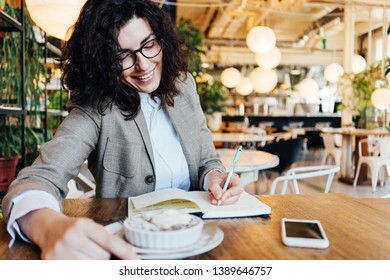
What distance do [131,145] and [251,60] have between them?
14.0 metres

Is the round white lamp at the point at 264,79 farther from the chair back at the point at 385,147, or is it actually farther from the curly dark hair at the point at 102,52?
the curly dark hair at the point at 102,52

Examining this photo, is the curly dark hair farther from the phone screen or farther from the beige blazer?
the phone screen

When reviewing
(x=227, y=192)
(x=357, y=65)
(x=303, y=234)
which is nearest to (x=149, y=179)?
(x=227, y=192)

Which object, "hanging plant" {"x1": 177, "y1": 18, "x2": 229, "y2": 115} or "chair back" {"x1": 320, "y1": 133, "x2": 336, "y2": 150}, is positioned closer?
"hanging plant" {"x1": 177, "y1": 18, "x2": 229, "y2": 115}

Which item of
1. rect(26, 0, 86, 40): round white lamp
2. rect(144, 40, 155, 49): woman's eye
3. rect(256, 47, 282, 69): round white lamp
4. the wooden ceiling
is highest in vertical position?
the wooden ceiling

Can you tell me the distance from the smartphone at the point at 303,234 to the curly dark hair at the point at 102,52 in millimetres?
678

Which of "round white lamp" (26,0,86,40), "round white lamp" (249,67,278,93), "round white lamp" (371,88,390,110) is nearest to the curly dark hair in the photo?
"round white lamp" (26,0,86,40)

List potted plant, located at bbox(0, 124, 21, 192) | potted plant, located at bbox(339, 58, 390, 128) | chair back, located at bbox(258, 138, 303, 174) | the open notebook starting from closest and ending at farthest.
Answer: the open notebook, potted plant, located at bbox(0, 124, 21, 192), chair back, located at bbox(258, 138, 303, 174), potted plant, located at bbox(339, 58, 390, 128)

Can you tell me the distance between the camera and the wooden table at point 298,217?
2.40ft

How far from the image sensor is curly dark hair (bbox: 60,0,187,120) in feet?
3.95

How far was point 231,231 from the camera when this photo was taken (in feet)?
2.84

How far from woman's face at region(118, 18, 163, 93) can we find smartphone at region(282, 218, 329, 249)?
65 cm

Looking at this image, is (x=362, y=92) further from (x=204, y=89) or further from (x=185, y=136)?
(x=185, y=136)
